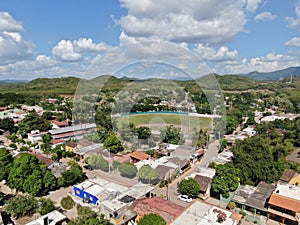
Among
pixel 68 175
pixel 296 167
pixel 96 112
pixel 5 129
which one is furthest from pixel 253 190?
pixel 5 129

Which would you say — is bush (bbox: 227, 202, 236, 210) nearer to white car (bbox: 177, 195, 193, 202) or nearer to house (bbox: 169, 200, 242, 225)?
white car (bbox: 177, 195, 193, 202)

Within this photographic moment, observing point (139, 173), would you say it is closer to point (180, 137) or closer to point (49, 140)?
point (180, 137)

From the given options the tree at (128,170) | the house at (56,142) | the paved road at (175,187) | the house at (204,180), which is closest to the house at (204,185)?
the house at (204,180)

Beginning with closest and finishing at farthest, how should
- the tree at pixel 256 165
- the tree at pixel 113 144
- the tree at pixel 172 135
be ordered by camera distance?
the tree at pixel 256 165
the tree at pixel 113 144
the tree at pixel 172 135

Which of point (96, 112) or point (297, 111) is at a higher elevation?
point (96, 112)

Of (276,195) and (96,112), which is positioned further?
(96,112)

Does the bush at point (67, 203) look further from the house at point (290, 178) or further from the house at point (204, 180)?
the house at point (290, 178)

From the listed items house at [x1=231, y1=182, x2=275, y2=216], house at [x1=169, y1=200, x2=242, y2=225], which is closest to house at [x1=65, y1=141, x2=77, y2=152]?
house at [x1=169, y1=200, x2=242, y2=225]
